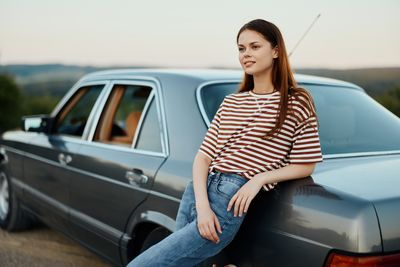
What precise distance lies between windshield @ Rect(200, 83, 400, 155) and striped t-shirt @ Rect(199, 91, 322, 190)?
63 centimetres

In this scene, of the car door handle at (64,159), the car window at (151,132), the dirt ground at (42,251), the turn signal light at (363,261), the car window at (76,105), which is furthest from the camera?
the car window at (76,105)

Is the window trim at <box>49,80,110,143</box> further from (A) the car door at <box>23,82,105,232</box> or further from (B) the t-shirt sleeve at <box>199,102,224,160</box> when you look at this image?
(B) the t-shirt sleeve at <box>199,102,224,160</box>

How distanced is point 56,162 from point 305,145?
8.56 feet

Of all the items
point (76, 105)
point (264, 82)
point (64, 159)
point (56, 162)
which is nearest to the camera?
point (264, 82)

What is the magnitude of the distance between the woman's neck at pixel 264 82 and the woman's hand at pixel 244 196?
415 millimetres

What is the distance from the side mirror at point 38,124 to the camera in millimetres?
4727

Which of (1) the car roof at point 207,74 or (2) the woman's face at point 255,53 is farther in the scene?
(1) the car roof at point 207,74

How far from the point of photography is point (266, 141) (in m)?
2.22

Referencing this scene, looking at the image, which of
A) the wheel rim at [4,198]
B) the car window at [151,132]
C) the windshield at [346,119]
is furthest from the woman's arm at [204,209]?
the wheel rim at [4,198]

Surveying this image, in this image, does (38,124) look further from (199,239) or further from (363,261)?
(363,261)

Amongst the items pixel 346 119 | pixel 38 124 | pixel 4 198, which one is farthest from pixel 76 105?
pixel 346 119

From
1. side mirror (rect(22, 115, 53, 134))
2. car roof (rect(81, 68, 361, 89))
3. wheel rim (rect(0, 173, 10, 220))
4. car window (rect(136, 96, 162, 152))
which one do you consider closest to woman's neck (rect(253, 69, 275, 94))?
car roof (rect(81, 68, 361, 89))

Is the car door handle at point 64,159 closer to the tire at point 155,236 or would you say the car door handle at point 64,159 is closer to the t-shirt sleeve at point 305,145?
the tire at point 155,236

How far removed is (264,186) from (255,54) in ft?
1.84
